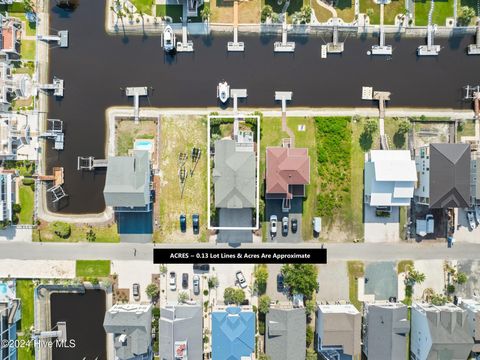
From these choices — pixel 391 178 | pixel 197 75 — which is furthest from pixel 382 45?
pixel 197 75

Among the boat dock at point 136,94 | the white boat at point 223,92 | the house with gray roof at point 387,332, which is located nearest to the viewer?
the house with gray roof at point 387,332

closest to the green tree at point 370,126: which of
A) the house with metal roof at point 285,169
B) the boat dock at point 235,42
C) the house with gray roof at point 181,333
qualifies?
the house with metal roof at point 285,169

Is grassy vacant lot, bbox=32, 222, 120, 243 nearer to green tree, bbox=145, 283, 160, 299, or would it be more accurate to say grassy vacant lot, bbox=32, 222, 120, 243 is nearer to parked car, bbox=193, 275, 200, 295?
green tree, bbox=145, 283, 160, 299

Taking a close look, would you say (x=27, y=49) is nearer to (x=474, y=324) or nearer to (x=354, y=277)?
(x=354, y=277)

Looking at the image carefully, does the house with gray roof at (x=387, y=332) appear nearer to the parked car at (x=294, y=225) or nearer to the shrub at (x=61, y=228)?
the parked car at (x=294, y=225)

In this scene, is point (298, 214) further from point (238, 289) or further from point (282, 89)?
point (282, 89)

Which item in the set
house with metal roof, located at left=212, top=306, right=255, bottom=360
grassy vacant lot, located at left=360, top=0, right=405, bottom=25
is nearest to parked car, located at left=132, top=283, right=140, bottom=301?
house with metal roof, located at left=212, top=306, right=255, bottom=360
